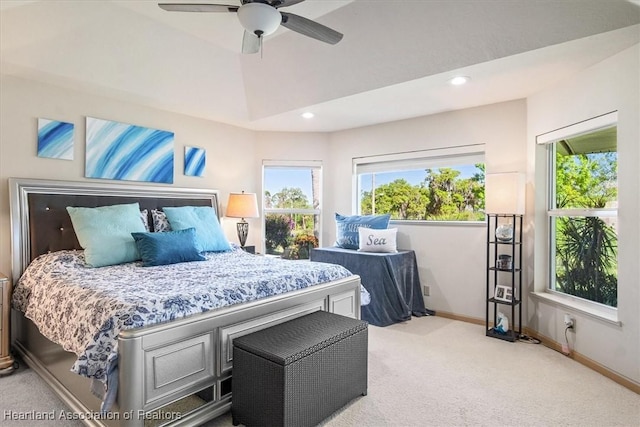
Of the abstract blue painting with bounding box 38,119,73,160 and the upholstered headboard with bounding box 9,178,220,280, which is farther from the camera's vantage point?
the abstract blue painting with bounding box 38,119,73,160

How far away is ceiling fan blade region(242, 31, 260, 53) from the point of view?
8.29 feet

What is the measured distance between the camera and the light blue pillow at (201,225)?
11.6ft

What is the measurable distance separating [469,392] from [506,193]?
1.85m

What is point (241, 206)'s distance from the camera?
433 cm

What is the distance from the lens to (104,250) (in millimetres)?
2811

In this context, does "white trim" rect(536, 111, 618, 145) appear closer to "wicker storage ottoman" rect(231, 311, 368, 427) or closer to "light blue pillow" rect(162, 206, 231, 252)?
"wicker storage ottoman" rect(231, 311, 368, 427)

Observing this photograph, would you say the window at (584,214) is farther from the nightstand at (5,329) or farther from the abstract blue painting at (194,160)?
the nightstand at (5,329)

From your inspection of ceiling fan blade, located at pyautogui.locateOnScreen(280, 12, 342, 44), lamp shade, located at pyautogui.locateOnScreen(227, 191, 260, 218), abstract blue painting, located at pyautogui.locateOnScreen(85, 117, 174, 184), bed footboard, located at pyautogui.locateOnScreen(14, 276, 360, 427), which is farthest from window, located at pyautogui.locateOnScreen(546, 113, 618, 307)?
abstract blue painting, located at pyautogui.locateOnScreen(85, 117, 174, 184)

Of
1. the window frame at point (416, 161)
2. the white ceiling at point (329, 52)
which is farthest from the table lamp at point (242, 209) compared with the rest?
the window frame at point (416, 161)

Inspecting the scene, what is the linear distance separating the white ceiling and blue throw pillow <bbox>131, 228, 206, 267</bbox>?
4.69ft

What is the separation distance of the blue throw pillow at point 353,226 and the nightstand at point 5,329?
3167mm

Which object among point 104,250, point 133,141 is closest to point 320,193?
point 133,141

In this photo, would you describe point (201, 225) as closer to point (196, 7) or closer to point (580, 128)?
point (196, 7)

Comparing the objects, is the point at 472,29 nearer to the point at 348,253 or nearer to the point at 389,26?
the point at 389,26
